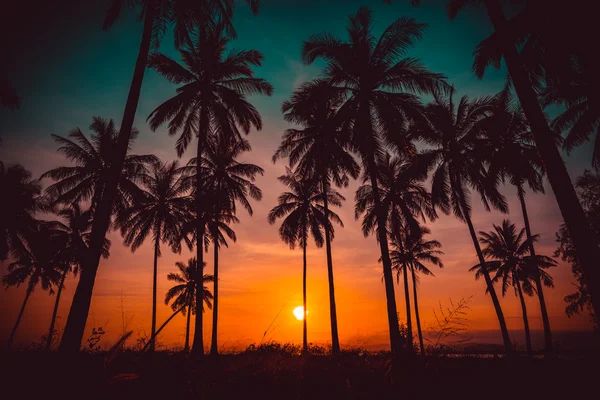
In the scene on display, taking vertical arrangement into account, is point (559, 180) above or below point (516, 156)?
below

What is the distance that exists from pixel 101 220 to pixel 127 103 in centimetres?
329

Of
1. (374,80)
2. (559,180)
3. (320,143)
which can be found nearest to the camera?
(559,180)

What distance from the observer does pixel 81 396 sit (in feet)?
5.98

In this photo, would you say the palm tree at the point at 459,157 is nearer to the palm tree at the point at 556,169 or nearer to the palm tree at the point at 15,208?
the palm tree at the point at 556,169

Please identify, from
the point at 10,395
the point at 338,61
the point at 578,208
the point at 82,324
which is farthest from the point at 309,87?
the point at 10,395

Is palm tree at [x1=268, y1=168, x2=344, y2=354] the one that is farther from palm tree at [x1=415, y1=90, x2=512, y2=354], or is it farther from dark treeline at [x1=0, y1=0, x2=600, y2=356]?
palm tree at [x1=415, y1=90, x2=512, y2=354]

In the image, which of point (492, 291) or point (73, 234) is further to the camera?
point (73, 234)

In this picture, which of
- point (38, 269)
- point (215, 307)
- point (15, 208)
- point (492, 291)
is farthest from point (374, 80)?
point (38, 269)

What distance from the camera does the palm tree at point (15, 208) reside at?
18.0 meters

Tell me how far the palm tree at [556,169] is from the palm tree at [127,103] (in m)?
7.53

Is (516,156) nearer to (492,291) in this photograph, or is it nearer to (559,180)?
(492,291)

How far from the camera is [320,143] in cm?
1708

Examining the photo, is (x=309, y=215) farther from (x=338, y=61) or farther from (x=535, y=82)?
(x=535, y=82)

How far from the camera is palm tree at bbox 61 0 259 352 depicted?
5.77 m
